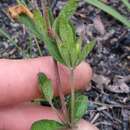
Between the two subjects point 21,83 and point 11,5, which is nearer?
point 21,83

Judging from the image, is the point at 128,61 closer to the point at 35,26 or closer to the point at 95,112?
the point at 95,112

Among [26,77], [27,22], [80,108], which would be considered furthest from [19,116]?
[27,22]

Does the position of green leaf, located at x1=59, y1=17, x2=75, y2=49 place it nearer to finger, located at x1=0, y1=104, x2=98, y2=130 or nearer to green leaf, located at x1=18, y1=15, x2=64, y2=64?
green leaf, located at x1=18, y1=15, x2=64, y2=64

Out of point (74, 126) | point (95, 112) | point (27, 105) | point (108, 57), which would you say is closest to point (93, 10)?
point (108, 57)

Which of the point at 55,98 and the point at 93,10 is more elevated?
the point at 93,10

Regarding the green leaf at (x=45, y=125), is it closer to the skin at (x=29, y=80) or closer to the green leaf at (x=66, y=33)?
the skin at (x=29, y=80)
